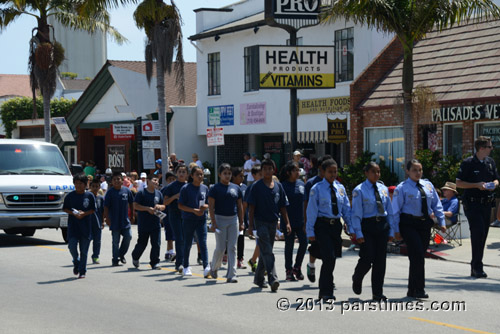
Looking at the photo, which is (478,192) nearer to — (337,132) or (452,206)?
(452,206)

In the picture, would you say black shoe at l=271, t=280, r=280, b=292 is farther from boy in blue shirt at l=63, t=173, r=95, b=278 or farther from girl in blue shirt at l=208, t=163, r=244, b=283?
boy in blue shirt at l=63, t=173, r=95, b=278

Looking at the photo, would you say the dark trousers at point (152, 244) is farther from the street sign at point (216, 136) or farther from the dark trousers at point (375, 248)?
the street sign at point (216, 136)

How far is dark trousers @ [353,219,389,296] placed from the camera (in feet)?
32.0

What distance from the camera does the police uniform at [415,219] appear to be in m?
9.89

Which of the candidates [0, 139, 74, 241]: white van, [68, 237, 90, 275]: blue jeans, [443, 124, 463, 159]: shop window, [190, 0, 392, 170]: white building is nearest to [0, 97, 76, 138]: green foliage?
[190, 0, 392, 170]: white building

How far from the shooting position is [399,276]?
12531 mm

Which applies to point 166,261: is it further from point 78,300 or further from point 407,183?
point 407,183

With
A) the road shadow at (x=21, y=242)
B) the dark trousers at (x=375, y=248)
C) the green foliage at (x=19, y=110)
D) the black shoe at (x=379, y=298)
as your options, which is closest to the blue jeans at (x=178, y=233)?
the dark trousers at (x=375, y=248)

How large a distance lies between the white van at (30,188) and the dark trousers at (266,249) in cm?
728

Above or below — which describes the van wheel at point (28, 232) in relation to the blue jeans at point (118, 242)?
below

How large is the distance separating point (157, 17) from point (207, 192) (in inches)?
564

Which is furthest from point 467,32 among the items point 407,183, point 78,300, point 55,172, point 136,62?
point 136,62

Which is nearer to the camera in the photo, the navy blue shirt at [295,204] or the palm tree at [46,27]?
the navy blue shirt at [295,204]

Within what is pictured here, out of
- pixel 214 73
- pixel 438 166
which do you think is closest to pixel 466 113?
pixel 438 166
